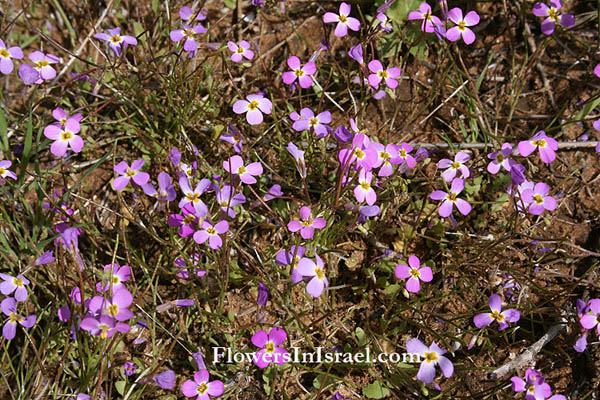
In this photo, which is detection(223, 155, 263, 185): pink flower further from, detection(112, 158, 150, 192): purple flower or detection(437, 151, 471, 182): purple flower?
detection(437, 151, 471, 182): purple flower

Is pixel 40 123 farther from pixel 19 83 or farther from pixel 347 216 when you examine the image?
pixel 347 216

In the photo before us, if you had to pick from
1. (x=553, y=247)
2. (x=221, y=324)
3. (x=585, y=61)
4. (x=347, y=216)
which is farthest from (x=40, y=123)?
(x=585, y=61)

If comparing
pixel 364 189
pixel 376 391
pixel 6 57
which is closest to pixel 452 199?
pixel 364 189

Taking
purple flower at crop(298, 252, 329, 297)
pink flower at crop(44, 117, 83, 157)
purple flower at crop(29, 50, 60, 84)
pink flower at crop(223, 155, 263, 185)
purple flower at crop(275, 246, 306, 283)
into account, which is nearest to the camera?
purple flower at crop(298, 252, 329, 297)

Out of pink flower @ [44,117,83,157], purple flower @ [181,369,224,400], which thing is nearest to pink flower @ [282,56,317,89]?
pink flower @ [44,117,83,157]

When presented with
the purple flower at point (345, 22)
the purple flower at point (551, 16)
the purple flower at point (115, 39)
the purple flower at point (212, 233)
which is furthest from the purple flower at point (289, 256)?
the purple flower at point (551, 16)

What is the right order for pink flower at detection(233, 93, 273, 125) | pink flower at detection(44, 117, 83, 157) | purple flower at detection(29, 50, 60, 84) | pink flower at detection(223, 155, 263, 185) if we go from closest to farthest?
pink flower at detection(223, 155, 263, 185) → pink flower at detection(44, 117, 83, 157) → pink flower at detection(233, 93, 273, 125) → purple flower at detection(29, 50, 60, 84)

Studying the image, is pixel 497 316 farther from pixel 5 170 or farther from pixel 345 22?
pixel 5 170

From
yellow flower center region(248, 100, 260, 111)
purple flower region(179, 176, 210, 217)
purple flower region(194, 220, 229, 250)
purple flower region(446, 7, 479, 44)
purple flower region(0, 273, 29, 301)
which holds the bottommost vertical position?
purple flower region(0, 273, 29, 301)
